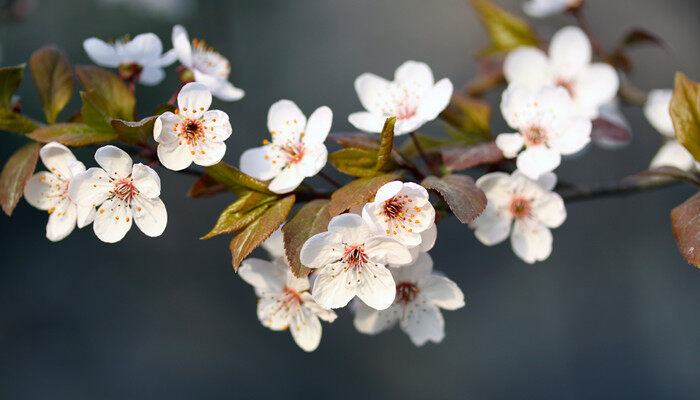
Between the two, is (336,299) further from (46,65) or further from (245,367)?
(245,367)

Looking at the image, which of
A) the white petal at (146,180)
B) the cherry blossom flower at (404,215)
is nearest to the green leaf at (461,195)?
the cherry blossom flower at (404,215)

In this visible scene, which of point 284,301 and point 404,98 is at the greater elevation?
point 404,98

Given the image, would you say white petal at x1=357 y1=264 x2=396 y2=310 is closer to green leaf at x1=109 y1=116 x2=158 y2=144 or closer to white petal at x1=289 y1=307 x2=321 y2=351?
white petal at x1=289 y1=307 x2=321 y2=351

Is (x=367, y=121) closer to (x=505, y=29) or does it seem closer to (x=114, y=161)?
(x=114, y=161)

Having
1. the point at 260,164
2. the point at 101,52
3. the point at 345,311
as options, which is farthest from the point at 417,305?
the point at 345,311

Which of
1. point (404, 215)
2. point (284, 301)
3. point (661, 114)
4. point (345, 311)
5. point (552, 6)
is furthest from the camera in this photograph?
point (345, 311)

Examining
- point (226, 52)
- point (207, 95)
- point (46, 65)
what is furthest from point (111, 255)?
point (207, 95)

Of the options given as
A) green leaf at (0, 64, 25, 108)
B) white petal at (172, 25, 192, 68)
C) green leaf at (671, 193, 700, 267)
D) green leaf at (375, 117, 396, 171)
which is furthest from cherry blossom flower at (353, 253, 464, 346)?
green leaf at (0, 64, 25, 108)
